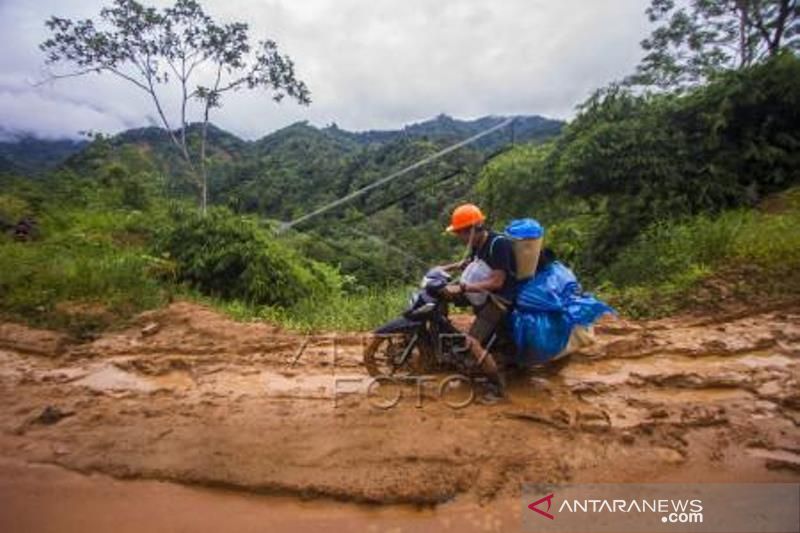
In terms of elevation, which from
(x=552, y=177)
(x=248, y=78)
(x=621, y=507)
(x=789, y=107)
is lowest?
(x=621, y=507)

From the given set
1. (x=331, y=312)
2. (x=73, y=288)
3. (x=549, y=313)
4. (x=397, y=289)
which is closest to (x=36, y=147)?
(x=73, y=288)

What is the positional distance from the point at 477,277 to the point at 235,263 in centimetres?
544

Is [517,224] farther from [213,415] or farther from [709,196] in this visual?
[709,196]

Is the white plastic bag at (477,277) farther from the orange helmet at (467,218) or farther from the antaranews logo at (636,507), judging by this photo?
the antaranews logo at (636,507)

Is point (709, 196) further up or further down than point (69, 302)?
further up

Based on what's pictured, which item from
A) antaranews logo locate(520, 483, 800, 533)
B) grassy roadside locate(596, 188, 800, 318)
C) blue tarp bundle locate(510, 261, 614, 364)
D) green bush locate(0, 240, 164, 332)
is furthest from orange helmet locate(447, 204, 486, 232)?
green bush locate(0, 240, 164, 332)

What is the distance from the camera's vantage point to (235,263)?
28.5 feet

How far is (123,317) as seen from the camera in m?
6.46

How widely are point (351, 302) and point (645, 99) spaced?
6.91 meters

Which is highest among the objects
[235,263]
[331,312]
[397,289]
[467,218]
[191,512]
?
[467,218]

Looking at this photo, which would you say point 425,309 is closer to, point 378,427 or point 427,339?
point 427,339

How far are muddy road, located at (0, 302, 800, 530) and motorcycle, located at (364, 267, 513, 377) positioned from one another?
187 millimetres

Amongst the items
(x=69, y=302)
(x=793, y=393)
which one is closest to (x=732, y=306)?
(x=793, y=393)

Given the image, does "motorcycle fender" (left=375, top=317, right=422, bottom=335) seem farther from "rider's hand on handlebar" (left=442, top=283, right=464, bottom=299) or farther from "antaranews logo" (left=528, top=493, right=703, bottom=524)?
"antaranews logo" (left=528, top=493, right=703, bottom=524)
